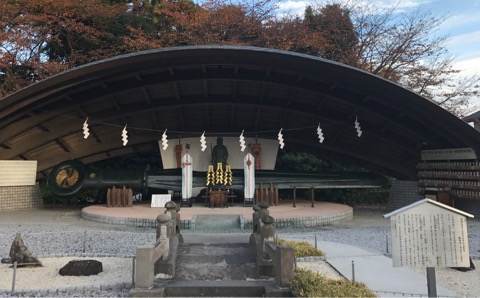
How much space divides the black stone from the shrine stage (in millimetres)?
4629

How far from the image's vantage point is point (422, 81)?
2072 cm

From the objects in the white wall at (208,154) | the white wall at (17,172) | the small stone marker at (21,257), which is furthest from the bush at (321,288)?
the white wall at (17,172)

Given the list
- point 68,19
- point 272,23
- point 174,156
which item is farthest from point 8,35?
point 272,23

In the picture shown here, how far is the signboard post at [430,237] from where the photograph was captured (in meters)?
4.44

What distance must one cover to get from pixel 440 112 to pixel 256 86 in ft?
21.6

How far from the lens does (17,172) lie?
52.1 ft

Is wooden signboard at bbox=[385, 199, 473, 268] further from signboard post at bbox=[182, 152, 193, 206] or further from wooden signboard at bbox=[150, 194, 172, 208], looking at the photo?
wooden signboard at bbox=[150, 194, 172, 208]

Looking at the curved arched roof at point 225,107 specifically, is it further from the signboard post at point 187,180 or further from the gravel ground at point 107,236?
the gravel ground at point 107,236

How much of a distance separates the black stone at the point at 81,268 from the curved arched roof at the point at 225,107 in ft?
22.8

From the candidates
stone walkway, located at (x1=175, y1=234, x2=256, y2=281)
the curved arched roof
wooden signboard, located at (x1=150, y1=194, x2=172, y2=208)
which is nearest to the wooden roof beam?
the curved arched roof

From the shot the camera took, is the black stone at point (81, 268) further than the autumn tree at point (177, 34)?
Result: No

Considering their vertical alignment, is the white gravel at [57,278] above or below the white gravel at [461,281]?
above

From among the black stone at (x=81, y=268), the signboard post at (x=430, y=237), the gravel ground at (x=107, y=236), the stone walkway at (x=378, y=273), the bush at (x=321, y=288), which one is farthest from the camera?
the gravel ground at (x=107, y=236)

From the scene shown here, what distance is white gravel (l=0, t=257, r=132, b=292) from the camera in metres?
5.79
